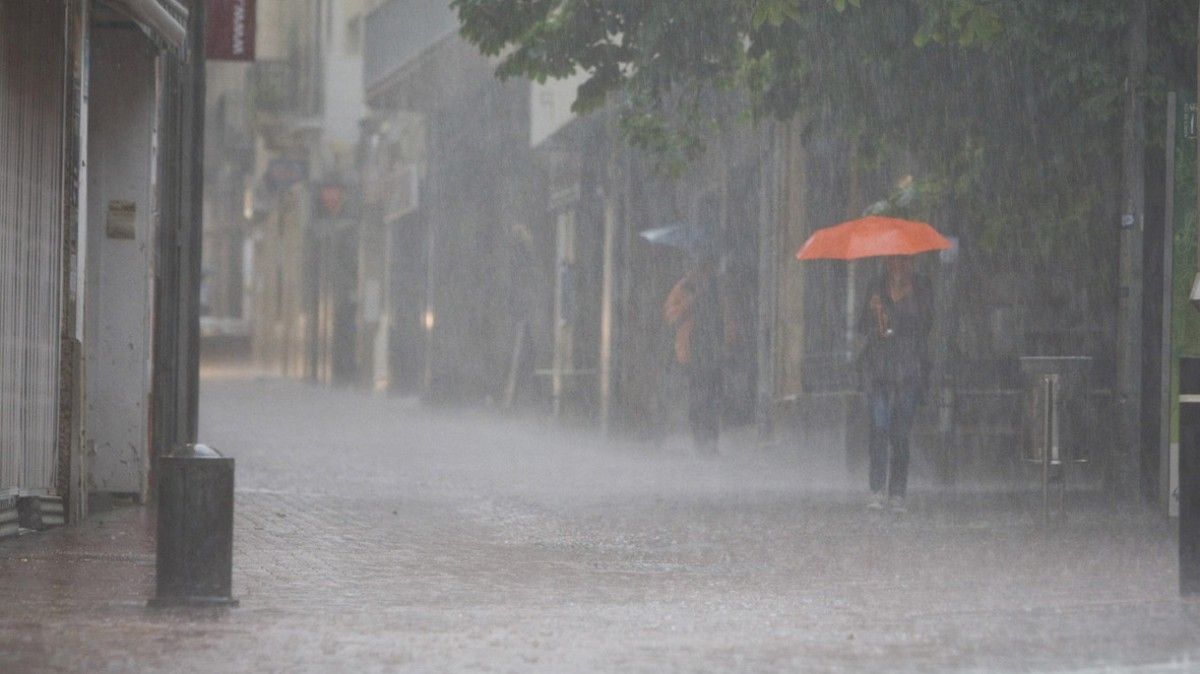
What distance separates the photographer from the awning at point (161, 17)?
490 inches

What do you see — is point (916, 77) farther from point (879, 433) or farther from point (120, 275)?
point (120, 275)

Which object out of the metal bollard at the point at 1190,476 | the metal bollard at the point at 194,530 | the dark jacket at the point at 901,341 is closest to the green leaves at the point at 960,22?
the dark jacket at the point at 901,341

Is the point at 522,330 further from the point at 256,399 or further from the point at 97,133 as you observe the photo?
the point at 97,133

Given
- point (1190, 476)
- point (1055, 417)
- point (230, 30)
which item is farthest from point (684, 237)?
point (1190, 476)

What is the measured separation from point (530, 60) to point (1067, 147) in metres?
3.73

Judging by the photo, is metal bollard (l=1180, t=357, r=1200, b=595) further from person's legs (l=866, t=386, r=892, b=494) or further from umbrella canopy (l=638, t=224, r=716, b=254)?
umbrella canopy (l=638, t=224, r=716, b=254)

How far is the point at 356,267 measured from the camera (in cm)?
4712

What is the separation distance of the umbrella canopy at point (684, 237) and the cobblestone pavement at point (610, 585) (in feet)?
19.5

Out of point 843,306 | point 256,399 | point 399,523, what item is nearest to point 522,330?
point 256,399

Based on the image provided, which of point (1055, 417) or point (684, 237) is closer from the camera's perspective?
point (1055, 417)

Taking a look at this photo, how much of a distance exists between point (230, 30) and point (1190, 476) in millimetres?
9794

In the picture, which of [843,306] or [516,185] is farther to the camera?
[516,185]

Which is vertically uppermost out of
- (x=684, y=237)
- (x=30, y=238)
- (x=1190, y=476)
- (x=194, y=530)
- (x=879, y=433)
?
(x=684, y=237)

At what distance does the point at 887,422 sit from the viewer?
582 inches
